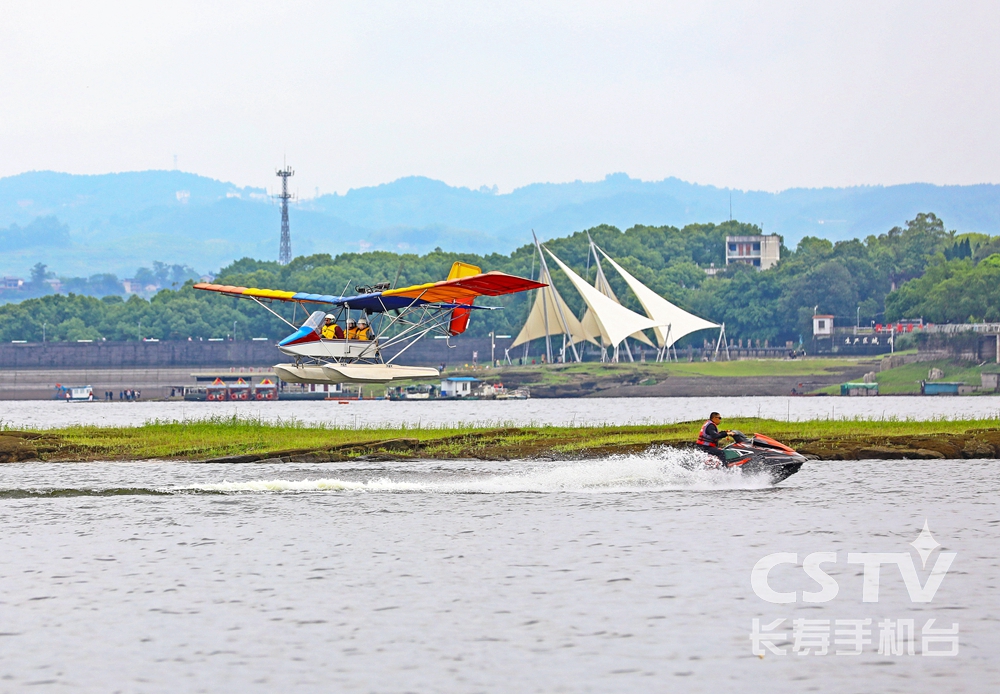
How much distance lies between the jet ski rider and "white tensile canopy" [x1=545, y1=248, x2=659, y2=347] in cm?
11692

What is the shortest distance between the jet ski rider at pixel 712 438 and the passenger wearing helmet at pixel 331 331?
791 inches

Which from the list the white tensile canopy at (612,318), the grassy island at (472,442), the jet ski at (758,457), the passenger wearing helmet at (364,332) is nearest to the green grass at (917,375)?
the white tensile canopy at (612,318)

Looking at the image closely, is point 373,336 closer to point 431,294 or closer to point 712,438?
point 431,294

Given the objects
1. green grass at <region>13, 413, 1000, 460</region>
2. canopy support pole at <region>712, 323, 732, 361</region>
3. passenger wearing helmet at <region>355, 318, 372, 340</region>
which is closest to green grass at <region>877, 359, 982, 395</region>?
canopy support pole at <region>712, 323, 732, 361</region>

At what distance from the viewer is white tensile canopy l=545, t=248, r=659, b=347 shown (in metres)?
148

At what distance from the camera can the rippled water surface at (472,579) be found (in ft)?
50.6

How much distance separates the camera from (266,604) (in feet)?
63.1

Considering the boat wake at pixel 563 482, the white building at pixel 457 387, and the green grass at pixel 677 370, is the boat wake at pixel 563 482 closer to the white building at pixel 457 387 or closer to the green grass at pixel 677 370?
the white building at pixel 457 387

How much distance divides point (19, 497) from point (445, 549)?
42.0 feet

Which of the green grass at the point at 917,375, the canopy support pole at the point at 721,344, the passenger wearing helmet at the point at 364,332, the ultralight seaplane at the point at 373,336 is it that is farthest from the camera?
the canopy support pole at the point at 721,344

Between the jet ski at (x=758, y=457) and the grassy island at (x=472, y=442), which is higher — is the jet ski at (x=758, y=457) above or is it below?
above

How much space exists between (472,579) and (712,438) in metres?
10.9

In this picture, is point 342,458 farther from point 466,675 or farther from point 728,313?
point 728,313

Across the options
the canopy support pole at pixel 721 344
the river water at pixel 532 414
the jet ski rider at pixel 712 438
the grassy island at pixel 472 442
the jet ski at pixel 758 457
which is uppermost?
the canopy support pole at pixel 721 344
